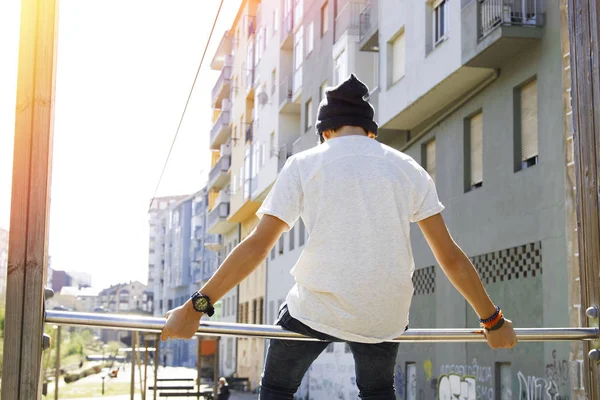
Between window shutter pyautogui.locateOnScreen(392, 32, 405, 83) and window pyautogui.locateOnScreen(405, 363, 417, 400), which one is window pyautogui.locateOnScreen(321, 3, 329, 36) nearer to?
window shutter pyautogui.locateOnScreen(392, 32, 405, 83)

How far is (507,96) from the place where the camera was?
58.9 ft

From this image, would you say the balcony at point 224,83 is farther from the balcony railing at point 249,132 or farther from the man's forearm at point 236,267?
the man's forearm at point 236,267

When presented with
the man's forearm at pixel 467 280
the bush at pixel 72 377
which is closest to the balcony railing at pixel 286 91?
the man's forearm at pixel 467 280

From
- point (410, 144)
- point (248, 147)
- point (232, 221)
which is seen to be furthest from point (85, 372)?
point (410, 144)

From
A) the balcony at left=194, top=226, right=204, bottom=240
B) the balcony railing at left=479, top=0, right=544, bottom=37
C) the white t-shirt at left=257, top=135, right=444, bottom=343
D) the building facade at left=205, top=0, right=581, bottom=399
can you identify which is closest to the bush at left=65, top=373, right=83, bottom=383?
the balcony at left=194, top=226, right=204, bottom=240

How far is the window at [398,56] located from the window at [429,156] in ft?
5.57

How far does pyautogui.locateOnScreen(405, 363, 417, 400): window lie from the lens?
22.7 m

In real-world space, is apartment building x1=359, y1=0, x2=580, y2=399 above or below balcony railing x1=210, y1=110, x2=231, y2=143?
below

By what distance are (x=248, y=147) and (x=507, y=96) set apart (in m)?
29.4

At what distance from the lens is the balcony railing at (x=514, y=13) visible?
16828 millimetres

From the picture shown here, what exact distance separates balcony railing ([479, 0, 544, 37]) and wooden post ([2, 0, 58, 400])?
14369 mm

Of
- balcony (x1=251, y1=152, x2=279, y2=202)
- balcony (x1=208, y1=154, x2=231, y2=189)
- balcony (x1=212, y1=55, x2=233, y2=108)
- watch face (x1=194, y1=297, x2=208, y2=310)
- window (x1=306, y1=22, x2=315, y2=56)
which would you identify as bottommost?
watch face (x1=194, y1=297, x2=208, y2=310)

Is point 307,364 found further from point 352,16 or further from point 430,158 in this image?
point 352,16

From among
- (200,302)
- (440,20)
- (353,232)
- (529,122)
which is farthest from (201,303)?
(440,20)
